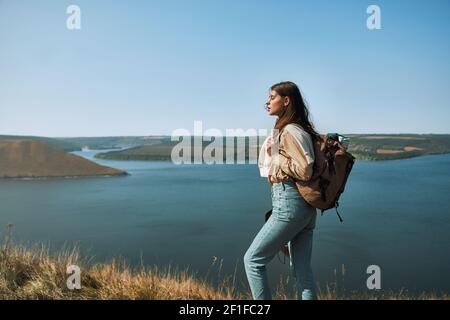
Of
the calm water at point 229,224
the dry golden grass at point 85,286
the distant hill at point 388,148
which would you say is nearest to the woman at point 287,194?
the dry golden grass at point 85,286

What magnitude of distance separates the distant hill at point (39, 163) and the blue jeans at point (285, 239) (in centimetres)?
3623

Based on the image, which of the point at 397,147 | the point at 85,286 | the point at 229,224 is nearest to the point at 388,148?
the point at 397,147

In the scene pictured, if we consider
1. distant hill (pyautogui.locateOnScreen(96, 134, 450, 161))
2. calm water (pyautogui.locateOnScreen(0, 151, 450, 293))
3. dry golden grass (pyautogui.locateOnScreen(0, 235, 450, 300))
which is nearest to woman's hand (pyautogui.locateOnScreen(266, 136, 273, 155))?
dry golden grass (pyautogui.locateOnScreen(0, 235, 450, 300))

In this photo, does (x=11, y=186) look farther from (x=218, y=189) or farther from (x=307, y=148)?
(x=307, y=148)

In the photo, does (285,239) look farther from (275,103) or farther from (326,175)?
(275,103)

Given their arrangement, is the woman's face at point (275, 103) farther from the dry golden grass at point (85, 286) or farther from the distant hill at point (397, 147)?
the distant hill at point (397, 147)

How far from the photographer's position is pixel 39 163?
38781mm

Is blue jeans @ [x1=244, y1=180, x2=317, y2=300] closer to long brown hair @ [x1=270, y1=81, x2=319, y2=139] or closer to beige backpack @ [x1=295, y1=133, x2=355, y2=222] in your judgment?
beige backpack @ [x1=295, y1=133, x2=355, y2=222]

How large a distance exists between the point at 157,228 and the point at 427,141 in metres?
42.2

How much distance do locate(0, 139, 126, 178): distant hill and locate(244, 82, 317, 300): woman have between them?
36.2 m

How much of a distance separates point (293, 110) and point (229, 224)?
14680 millimetres

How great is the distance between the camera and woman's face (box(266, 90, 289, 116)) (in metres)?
1.68

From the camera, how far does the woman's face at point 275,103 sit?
1677mm

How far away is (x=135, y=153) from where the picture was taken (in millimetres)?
57594
